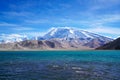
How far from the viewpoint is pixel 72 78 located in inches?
1148

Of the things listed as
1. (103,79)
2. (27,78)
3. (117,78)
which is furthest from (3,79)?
(117,78)

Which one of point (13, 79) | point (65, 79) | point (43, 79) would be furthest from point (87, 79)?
point (13, 79)

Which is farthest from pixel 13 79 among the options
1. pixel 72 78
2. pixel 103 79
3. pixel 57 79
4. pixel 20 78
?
pixel 103 79

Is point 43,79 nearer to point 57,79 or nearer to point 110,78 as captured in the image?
point 57,79

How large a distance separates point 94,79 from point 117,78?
348 cm

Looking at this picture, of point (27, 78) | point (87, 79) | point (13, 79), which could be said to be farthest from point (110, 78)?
point (13, 79)

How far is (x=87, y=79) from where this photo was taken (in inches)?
1120

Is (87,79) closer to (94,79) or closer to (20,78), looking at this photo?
(94,79)

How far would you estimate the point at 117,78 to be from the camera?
1148 inches

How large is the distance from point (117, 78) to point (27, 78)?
1294 cm

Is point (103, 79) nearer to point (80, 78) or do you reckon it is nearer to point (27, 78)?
point (80, 78)

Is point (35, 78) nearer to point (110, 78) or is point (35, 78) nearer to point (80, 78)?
point (80, 78)

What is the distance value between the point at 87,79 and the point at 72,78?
218cm

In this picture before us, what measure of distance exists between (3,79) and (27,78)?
3.37 metres
